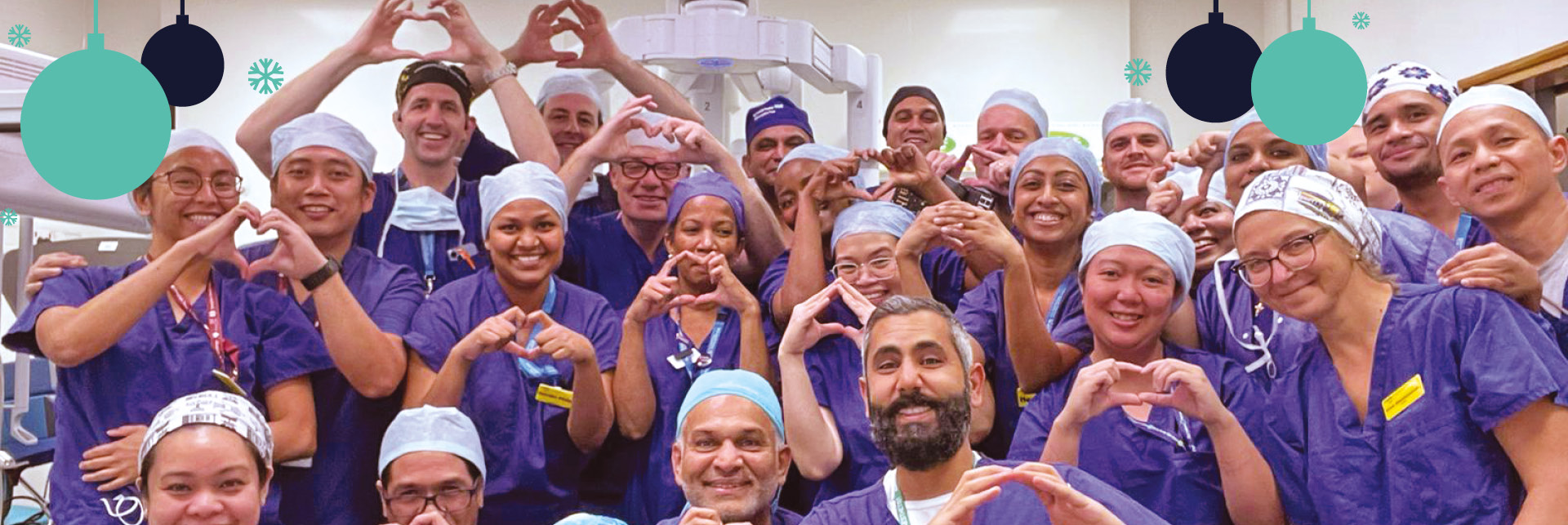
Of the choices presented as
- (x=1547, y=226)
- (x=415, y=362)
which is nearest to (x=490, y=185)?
(x=415, y=362)

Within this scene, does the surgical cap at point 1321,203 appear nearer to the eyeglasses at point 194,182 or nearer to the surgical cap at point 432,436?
the surgical cap at point 432,436

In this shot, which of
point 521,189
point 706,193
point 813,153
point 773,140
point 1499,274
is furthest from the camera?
point 773,140

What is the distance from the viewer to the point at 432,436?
328 centimetres

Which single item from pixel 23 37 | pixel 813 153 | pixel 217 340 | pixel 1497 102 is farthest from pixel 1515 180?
pixel 23 37

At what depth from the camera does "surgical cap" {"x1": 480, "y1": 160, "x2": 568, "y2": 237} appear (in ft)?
12.2

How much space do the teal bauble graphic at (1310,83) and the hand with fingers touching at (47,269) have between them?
280 cm

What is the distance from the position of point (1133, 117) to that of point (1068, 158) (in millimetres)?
788

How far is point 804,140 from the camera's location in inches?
185

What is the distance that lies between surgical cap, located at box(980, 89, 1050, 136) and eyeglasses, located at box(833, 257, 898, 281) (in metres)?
1.22

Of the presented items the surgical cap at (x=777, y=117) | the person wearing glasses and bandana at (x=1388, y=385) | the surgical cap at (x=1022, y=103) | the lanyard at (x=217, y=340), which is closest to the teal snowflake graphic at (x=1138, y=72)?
the surgical cap at (x=1022, y=103)

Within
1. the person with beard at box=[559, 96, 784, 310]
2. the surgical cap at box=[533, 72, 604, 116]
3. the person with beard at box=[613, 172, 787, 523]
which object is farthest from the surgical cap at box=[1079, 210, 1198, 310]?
the surgical cap at box=[533, 72, 604, 116]

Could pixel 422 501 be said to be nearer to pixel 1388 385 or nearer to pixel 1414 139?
pixel 1388 385

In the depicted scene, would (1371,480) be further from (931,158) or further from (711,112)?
(711,112)

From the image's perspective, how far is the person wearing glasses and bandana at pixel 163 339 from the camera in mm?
3154
